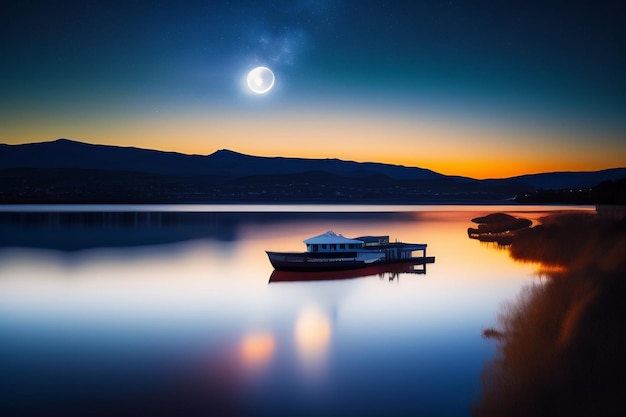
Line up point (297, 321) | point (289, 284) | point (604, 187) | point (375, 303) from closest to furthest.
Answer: point (297, 321) → point (375, 303) → point (289, 284) → point (604, 187)

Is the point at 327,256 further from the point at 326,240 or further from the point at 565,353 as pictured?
the point at 565,353

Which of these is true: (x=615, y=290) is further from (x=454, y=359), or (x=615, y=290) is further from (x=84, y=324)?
(x=84, y=324)

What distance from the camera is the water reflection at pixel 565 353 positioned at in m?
11.6

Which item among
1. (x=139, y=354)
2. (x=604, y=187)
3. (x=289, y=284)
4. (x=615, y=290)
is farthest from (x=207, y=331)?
(x=604, y=187)

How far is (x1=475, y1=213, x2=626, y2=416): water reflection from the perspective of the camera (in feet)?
37.9

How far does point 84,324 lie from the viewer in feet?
85.4

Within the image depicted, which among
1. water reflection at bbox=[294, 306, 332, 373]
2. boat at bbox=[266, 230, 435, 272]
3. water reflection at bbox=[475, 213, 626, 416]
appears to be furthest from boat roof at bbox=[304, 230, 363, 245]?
water reflection at bbox=[475, 213, 626, 416]

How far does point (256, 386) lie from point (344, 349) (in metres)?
5.82

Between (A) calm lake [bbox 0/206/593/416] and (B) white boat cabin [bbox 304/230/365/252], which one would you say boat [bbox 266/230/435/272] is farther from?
(A) calm lake [bbox 0/206/593/416]

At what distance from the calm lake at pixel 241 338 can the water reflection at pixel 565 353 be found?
5.45 ft

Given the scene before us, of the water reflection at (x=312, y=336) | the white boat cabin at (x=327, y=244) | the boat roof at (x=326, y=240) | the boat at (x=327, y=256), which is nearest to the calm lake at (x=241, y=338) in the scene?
the water reflection at (x=312, y=336)

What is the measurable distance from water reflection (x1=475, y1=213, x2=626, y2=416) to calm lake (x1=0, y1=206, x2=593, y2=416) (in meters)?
1.66

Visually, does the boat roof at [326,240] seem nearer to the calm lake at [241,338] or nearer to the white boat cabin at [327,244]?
the white boat cabin at [327,244]

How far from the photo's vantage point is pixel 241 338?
23.5 meters
